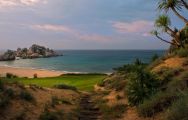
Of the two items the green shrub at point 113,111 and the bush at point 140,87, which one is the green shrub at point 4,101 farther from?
the bush at point 140,87

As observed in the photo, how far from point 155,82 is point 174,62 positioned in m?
7.39

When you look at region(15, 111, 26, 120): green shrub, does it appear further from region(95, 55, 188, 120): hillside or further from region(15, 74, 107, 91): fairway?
region(15, 74, 107, 91): fairway

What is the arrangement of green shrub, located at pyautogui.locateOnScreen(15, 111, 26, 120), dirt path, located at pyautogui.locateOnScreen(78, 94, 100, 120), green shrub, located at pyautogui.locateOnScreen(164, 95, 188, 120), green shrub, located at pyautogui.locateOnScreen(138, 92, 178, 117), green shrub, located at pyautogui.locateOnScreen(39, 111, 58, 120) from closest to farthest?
green shrub, located at pyautogui.locateOnScreen(164, 95, 188, 120) < green shrub, located at pyautogui.locateOnScreen(15, 111, 26, 120) < green shrub, located at pyautogui.locateOnScreen(138, 92, 178, 117) < green shrub, located at pyautogui.locateOnScreen(39, 111, 58, 120) < dirt path, located at pyautogui.locateOnScreen(78, 94, 100, 120)

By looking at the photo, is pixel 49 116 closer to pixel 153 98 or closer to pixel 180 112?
pixel 153 98

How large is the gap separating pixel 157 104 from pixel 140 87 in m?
3.07

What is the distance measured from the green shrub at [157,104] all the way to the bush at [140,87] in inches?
74.0

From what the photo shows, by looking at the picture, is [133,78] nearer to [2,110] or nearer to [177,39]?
[2,110]

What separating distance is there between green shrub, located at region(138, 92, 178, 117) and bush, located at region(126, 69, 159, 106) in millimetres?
1880

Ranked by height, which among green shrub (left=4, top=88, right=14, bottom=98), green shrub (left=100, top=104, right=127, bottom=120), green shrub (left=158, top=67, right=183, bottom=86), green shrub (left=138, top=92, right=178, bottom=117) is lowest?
green shrub (left=100, top=104, right=127, bottom=120)

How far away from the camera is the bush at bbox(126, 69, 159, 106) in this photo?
19.2 meters

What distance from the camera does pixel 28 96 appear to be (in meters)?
19.6

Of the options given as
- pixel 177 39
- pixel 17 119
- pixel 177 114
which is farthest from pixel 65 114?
pixel 177 39

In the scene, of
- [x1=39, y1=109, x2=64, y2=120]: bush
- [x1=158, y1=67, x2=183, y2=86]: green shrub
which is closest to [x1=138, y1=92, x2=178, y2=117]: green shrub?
[x1=39, y1=109, x2=64, y2=120]: bush

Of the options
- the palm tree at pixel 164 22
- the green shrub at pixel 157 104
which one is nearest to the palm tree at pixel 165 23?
the palm tree at pixel 164 22
